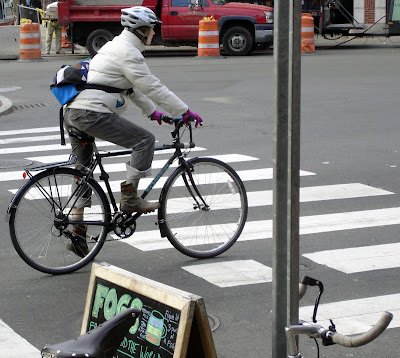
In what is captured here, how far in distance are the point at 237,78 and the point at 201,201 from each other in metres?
12.5

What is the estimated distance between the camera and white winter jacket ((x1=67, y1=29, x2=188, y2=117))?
6.32 metres

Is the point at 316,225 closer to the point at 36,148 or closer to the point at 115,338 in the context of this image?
the point at 115,338

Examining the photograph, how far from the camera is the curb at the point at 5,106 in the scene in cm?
1529

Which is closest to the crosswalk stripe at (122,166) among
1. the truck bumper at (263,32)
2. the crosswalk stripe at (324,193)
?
the crosswalk stripe at (324,193)

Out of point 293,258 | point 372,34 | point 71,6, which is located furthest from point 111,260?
point 372,34

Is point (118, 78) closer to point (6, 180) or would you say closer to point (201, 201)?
point (201, 201)

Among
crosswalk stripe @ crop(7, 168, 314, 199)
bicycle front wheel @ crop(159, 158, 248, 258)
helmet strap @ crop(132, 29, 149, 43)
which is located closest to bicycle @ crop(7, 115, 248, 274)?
bicycle front wheel @ crop(159, 158, 248, 258)

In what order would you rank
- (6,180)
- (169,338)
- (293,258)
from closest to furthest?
1. (293,258)
2. (169,338)
3. (6,180)

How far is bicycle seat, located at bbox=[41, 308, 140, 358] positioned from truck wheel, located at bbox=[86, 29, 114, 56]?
22.5m

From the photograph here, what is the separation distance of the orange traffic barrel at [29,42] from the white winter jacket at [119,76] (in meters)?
18.3

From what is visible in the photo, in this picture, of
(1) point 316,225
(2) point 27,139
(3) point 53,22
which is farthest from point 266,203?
(3) point 53,22

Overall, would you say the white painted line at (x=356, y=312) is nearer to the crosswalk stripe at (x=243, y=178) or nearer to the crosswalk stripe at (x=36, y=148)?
the crosswalk stripe at (x=243, y=178)

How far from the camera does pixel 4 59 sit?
25.7 meters

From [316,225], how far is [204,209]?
135cm
